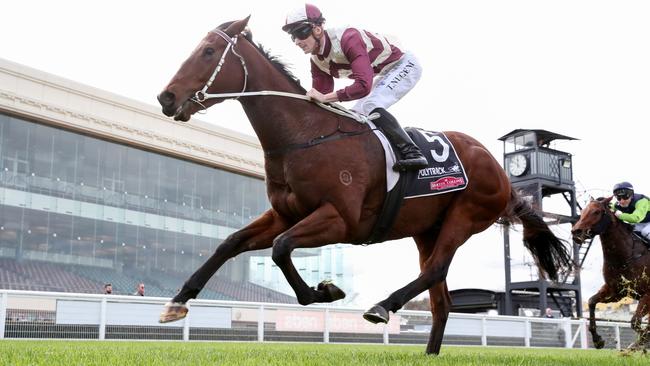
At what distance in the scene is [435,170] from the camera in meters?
5.23

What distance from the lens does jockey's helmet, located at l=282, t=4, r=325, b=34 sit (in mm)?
4797

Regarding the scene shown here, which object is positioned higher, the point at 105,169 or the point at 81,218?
the point at 105,169

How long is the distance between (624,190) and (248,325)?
23.5 feet

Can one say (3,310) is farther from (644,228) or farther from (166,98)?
(644,228)

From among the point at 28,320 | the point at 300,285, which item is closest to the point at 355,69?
the point at 300,285

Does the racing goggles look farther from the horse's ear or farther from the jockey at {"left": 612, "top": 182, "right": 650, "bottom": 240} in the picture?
the jockey at {"left": 612, "top": 182, "right": 650, "bottom": 240}

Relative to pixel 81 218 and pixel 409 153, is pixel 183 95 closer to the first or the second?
pixel 409 153

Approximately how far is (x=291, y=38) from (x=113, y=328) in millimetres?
8260

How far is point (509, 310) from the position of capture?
96.0ft

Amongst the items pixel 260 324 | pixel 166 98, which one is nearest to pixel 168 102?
pixel 166 98

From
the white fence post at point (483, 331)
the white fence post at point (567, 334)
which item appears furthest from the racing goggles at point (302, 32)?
the white fence post at point (567, 334)

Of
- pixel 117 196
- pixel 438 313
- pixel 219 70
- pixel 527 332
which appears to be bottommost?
pixel 527 332

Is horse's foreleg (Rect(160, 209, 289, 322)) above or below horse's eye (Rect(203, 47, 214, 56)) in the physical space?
below

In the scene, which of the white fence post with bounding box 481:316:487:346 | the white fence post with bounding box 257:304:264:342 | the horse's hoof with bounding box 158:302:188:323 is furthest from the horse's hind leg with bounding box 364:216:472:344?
the white fence post with bounding box 481:316:487:346
